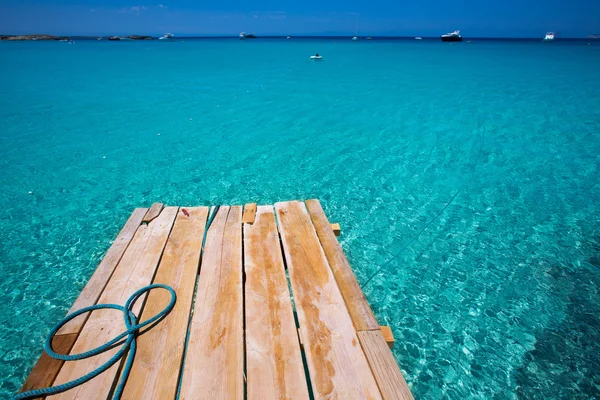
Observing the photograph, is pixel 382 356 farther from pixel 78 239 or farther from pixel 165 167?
pixel 165 167

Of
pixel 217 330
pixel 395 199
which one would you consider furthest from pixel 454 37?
pixel 217 330

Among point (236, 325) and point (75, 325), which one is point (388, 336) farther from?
point (75, 325)

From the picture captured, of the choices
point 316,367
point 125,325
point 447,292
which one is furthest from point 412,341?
point 125,325

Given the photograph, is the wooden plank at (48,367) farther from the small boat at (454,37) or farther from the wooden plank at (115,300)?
the small boat at (454,37)

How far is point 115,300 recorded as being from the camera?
364 cm

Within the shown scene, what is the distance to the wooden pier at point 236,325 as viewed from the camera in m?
2.74

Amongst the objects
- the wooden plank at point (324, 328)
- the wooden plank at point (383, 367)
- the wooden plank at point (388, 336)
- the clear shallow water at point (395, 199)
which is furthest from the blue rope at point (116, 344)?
the wooden plank at point (388, 336)

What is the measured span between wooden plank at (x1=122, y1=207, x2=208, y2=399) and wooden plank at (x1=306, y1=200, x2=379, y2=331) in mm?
1852

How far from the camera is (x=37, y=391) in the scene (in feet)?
8.56

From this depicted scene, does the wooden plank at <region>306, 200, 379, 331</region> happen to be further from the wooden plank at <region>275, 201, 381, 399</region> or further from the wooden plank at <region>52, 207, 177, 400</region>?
the wooden plank at <region>52, 207, 177, 400</region>

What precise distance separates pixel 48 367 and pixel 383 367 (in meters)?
3.15

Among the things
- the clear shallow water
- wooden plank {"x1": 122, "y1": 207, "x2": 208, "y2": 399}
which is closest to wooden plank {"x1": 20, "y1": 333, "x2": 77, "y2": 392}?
wooden plank {"x1": 122, "y1": 207, "x2": 208, "y2": 399}

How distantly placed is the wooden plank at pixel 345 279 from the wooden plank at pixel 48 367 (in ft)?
9.65

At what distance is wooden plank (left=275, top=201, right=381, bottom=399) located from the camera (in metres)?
2.76
